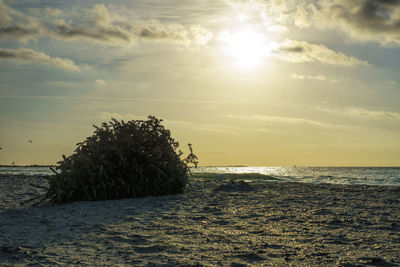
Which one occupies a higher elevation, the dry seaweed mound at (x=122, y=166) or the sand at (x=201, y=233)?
the dry seaweed mound at (x=122, y=166)

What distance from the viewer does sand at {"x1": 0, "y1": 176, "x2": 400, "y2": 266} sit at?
4.49 meters

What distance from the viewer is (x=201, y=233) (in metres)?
5.80

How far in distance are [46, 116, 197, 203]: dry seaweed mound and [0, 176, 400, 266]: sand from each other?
0.61 m

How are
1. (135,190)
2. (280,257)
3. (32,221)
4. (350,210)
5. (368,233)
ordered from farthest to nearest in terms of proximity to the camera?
(135,190) < (350,210) < (32,221) < (368,233) < (280,257)

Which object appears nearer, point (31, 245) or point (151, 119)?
point (31, 245)

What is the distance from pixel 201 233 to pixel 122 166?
4.66 meters

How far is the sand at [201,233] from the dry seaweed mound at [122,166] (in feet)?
2.01

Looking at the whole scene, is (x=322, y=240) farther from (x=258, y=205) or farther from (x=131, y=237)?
(x=258, y=205)

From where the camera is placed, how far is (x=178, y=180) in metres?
10.8

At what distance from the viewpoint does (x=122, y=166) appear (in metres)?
9.91

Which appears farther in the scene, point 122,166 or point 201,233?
point 122,166

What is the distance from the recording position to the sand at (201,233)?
4492 millimetres

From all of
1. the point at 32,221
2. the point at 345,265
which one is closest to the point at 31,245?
the point at 32,221

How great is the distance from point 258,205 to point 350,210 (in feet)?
6.63
